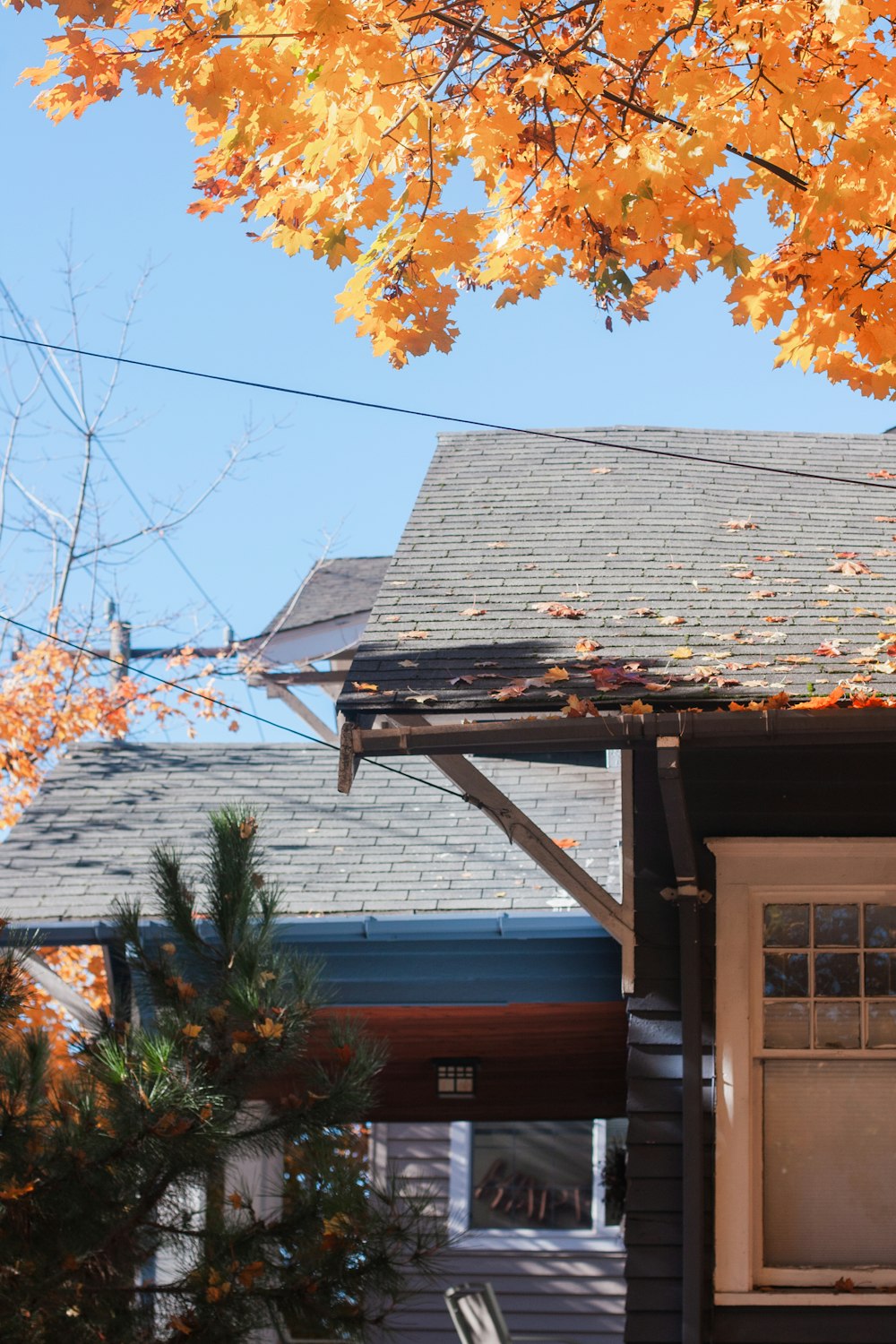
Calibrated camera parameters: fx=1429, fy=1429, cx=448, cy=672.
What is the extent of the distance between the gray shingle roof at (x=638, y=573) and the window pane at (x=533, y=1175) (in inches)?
230

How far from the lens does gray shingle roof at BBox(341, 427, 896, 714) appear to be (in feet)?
19.9

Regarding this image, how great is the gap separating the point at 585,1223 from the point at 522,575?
6.93 m

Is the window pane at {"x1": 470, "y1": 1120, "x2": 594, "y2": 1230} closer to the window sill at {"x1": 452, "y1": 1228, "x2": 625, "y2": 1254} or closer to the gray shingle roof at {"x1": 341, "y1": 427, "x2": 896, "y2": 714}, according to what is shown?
the window sill at {"x1": 452, "y1": 1228, "x2": 625, "y2": 1254}

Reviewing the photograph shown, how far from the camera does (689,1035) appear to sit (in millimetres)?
5934

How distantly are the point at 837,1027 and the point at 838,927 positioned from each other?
1.36ft

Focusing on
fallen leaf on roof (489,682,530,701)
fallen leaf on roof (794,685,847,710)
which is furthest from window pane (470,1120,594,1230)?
fallen leaf on roof (794,685,847,710)

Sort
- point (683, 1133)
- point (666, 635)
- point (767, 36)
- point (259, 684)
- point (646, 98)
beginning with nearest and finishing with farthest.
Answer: point (767, 36)
point (646, 98)
point (683, 1133)
point (666, 635)
point (259, 684)

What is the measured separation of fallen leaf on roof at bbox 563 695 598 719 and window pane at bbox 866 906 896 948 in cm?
160

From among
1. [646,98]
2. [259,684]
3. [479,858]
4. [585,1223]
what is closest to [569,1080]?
[479,858]

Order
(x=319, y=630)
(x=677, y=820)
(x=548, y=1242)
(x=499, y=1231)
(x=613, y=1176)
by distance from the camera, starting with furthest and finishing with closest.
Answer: (x=319, y=630) → (x=499, y=1231) → (x=548, y=1242) → (x=613, y=1176) → (x=677, y=820)

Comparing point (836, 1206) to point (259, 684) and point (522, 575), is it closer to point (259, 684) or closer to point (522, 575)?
point (522, 575)

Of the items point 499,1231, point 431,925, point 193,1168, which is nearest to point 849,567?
point 431,925

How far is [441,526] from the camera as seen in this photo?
8.10m

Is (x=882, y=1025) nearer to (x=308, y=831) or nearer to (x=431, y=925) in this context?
(x=431, y=925)
